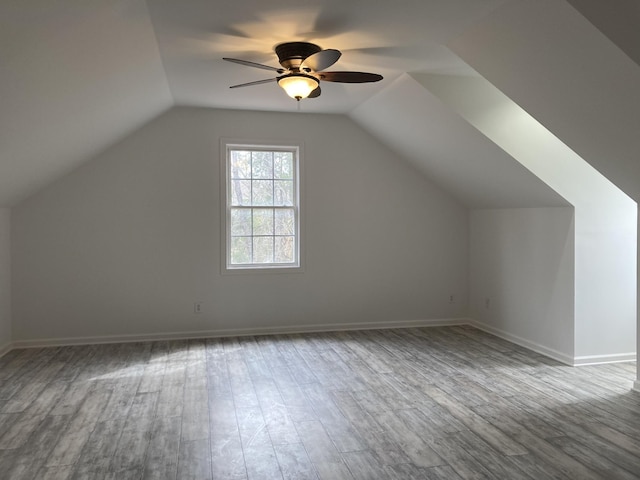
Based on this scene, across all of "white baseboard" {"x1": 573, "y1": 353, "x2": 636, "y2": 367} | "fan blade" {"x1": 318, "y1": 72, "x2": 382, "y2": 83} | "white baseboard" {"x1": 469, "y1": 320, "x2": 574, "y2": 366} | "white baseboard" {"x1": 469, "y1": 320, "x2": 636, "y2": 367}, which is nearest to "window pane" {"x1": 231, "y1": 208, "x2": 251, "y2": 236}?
"fan blade" {"x1": 318, "y1": 72, "x2": 382, "y2": 83}

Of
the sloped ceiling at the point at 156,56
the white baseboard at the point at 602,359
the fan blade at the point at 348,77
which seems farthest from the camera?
the white baseboard at the point at 602,359

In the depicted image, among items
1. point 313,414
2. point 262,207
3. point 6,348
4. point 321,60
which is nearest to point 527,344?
point 313,414

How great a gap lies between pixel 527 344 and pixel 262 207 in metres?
3.23

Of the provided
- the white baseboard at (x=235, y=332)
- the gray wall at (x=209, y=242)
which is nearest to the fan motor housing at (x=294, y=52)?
the gray wall at (x=209, y=242)

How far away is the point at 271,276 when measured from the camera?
234 inches

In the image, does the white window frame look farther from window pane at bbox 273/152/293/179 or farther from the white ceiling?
the white ceiling

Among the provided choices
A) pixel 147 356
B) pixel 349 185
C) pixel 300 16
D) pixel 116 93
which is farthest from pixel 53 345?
pixel 300 16

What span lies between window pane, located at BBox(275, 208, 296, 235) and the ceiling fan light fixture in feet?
8.26

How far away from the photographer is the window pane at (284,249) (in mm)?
6078

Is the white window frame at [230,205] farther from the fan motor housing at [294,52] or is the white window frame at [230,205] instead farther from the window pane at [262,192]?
the fan motor housing at [294,52]

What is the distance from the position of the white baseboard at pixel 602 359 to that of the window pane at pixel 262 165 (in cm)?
372

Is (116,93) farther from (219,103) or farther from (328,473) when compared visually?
(328,473)

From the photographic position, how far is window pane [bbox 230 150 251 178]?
19.5 feet

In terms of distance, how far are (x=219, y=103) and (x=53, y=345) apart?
3060mm
